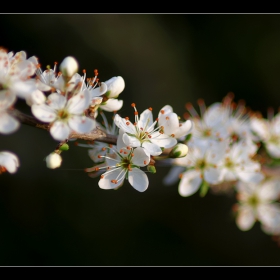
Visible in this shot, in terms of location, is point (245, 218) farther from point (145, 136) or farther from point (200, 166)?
point (145, 136)

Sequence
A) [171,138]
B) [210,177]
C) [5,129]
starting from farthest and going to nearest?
[210,177] < [171,138] < [5,129]

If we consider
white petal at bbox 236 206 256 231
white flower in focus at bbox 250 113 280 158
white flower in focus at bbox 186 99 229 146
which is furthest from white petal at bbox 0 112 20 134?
white petal at bbox 236 206 256 231

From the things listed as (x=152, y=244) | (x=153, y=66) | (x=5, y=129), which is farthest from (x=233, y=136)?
(x=153, y=66)

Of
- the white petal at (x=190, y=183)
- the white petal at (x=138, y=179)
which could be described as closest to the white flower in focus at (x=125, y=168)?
the white petal at (x=138, y=179)

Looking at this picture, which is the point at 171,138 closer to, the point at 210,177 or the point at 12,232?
the point at 210,177

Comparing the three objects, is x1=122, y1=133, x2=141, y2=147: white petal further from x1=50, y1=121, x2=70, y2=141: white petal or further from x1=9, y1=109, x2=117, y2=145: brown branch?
x1=50, y1=121, x2=70, y2=141: white petal

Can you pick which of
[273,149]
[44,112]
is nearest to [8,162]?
[44,112]
